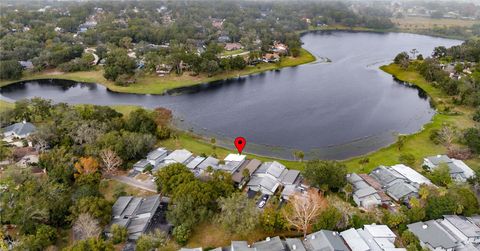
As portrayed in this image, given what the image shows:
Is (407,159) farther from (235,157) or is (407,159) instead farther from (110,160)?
(110,160)

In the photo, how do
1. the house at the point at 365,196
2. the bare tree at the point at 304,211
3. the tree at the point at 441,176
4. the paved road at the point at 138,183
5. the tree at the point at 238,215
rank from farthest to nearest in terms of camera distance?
the paved road at the point at 138,183, the tree at the point at 441,176, the house at the point at 365,196, the bare tree at the point at 304,211, the tree at the point at 238,215

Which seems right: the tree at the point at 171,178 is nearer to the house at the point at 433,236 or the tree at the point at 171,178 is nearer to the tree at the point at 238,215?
the tree at the point at 238,215

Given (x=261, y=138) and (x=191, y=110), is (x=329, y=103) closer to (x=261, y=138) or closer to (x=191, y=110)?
(x=261, y=138)

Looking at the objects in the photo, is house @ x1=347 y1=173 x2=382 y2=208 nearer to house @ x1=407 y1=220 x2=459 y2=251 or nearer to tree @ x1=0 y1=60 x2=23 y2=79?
house @ x1=407 y1=220 x2=459 y2=251

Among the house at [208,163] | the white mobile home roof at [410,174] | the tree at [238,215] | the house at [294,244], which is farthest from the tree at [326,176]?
the house at [208,163]

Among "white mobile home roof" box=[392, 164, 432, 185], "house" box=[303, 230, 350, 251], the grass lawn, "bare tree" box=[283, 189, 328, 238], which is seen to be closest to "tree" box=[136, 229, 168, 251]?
"bare tree" box=[283, 189, 328, 238]
